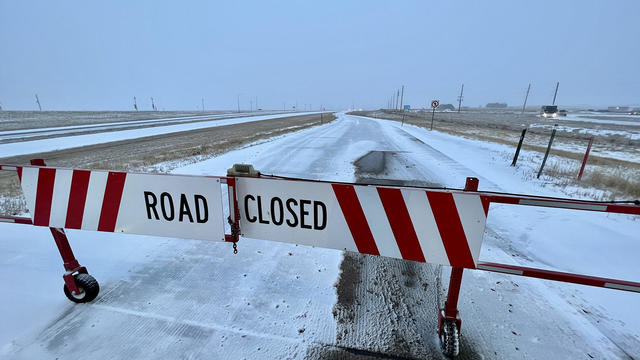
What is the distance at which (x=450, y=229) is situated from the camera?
2.05 meters

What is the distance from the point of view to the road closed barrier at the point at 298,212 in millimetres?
2012

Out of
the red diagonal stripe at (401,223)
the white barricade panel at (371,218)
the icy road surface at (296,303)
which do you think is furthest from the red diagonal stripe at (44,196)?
the red diagonal stripe at (401,223)

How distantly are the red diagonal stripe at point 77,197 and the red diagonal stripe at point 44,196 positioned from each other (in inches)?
7.9

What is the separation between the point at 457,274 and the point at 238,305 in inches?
82.4

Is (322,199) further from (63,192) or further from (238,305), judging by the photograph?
(63,192)

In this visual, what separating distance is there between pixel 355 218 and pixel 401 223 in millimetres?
357

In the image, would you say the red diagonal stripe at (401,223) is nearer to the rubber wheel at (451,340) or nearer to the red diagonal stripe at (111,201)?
the rubber wheel at (451,340)

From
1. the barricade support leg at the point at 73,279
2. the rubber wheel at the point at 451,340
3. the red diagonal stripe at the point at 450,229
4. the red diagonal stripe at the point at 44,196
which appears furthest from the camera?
the barricade support leg at the point at 73,279

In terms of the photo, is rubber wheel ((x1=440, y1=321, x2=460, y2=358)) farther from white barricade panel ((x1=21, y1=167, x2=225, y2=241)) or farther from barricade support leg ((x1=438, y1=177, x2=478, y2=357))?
white barricade panel ((x1=21, y1=167, x2=225, y2=241))

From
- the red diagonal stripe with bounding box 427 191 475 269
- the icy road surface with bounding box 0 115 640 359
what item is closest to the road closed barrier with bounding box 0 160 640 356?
the red diagonal stripe with bounding box 427 191 475 269

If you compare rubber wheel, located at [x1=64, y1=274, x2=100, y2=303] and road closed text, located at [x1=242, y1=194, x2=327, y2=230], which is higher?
road closed text, located at [x1=242, y1=194, x2=327, y2=230]

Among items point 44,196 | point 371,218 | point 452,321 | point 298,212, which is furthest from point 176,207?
point 452,321

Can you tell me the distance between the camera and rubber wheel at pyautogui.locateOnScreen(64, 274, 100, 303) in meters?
2.70

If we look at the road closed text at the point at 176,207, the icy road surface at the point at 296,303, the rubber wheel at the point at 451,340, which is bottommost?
the icy road surface at the point at 296,303
